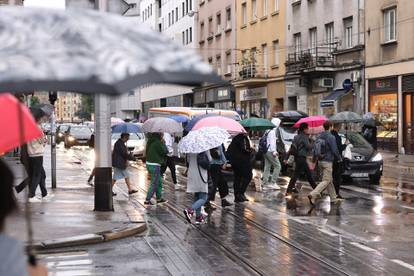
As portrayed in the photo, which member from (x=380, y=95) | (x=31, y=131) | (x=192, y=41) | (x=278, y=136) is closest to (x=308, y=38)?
(x=380, y=95)

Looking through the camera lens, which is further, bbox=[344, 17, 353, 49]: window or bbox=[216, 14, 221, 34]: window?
bbox=[216, 14, 221, 34]: window

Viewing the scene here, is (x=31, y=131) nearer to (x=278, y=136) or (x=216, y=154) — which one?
(x=216, y=154)

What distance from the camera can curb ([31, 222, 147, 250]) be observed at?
9.25 meters

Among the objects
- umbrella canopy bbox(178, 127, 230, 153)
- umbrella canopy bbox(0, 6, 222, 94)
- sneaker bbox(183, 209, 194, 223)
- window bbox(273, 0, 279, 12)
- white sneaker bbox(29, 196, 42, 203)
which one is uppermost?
window bbox(273, 0, 279, 12)

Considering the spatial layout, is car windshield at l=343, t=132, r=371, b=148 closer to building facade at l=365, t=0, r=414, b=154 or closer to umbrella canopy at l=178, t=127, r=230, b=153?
umbrella canopy at l=178, t=127, r=230, b=153

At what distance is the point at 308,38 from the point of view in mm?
39000

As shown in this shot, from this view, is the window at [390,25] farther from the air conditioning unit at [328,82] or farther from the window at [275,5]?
the window at [275,5]

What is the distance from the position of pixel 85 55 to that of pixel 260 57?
44231mm

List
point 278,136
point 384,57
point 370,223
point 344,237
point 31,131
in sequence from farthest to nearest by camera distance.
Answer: point 384,57
point 278,136
point 370,223
point 344,237
point 31,131

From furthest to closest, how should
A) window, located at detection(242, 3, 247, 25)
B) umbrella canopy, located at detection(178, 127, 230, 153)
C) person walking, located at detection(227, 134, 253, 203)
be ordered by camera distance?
window, located at detection(242, 3, 247, 25)
person walking, located at detection(227, 134, 253, 203)
umbrella canopy, located at detection(178, 127, 230, 153)

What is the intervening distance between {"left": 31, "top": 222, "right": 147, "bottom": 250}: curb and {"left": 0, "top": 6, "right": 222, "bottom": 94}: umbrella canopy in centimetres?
630

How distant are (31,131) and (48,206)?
10.6 m

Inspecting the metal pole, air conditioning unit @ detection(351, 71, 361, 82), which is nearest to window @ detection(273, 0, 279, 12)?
air conditioning unit @ detection(351, 71, 361, 82)

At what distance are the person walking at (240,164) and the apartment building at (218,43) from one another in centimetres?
3570
